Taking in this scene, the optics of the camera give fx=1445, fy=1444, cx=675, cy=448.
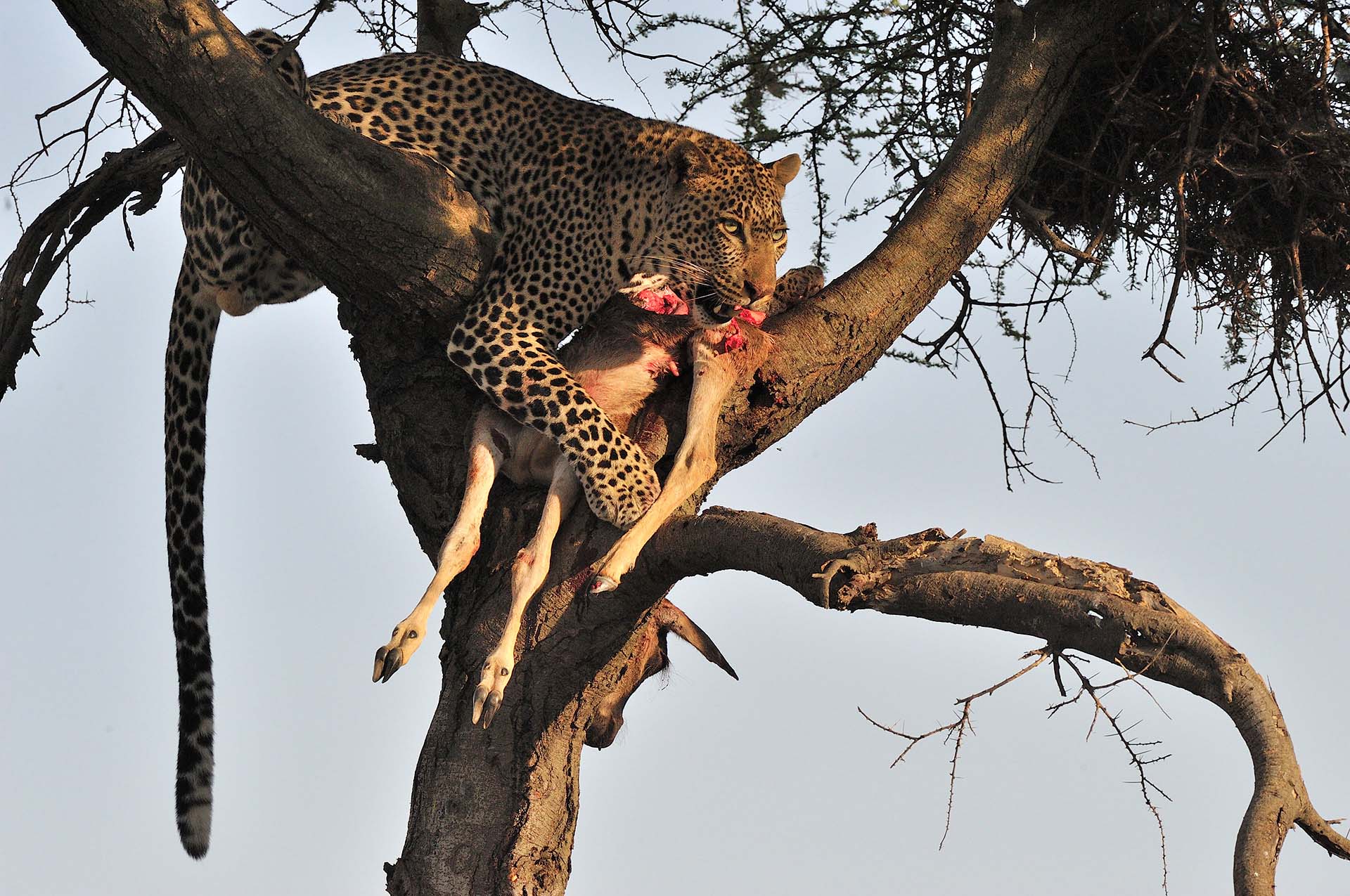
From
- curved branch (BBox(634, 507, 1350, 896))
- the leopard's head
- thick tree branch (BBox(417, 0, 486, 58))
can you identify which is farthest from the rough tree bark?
thick tree branch (BBox(417, 0, 486, 58))

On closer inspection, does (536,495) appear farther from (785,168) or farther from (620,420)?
(785,168)

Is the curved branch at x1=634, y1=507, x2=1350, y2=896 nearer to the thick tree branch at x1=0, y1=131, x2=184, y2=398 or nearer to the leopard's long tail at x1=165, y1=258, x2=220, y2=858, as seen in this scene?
the leopard's long tail at x1=165, y1=258, x2=220, y2=858

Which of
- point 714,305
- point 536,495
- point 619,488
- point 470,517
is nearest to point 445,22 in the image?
point 714,305

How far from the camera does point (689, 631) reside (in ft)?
21.2

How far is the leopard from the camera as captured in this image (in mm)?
5668

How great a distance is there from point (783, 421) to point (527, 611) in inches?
53.4

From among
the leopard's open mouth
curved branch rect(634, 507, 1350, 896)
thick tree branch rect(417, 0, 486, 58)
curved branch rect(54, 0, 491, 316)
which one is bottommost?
curved branch rect(634, 507, 1350, 896)

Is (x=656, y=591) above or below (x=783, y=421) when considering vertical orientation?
below

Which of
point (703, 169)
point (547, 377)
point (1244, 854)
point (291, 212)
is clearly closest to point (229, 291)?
point (291, 212)

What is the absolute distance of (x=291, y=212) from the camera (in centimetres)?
525

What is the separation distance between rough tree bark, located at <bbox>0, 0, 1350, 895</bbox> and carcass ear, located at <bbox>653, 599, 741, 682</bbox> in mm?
309

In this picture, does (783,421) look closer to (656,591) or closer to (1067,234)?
(656,591)

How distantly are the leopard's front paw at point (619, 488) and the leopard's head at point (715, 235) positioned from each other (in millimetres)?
801

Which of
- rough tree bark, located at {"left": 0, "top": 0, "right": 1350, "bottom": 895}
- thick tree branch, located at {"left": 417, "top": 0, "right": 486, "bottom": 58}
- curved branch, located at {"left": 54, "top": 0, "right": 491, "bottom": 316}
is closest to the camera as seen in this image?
rough tree bark, located at {"left": 0, "top": 0, "right": 1350, "bottom": 895}
